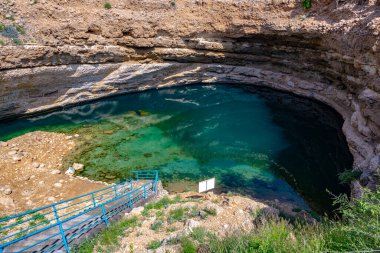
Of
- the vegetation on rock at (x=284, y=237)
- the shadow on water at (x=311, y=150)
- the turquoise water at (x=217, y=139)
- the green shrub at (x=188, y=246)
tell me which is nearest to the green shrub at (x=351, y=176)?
the shadow on water at (x=311, y=150)

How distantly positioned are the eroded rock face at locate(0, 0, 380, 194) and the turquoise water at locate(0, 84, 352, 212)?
1.59 m

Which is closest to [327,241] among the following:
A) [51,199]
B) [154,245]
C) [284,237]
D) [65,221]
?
[284,237]

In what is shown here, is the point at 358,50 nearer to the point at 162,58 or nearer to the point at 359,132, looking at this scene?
the point at 359,132

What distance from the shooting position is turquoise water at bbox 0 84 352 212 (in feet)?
60.9

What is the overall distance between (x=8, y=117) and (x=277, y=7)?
24766 mm

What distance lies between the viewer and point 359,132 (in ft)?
63.0

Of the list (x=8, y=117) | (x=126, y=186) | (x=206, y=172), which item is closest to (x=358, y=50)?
(x=206, y=172)

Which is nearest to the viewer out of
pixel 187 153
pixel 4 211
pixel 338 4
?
pixel 4 211

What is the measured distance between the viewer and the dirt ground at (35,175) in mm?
16031

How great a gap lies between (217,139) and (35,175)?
12.4 metres

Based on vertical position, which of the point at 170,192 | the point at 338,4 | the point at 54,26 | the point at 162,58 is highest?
the point at 338,4

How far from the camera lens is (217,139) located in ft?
75.6

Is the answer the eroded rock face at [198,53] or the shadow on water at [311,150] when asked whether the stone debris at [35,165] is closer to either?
the eroded rock face at [198,53]

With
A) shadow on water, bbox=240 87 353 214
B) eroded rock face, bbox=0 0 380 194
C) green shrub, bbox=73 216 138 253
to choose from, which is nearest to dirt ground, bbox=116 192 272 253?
green shrub, bbox=73 216 138 253
